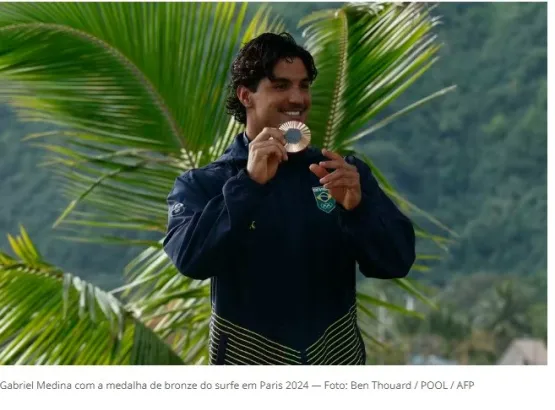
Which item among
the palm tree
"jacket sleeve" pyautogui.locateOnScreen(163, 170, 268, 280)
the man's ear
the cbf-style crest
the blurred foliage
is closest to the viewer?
"jacket sleeve" pyautogui.locateOnScreen(163, 170, 268, 280)

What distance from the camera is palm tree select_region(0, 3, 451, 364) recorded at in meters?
3.32

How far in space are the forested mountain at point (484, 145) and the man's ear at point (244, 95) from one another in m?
12.7

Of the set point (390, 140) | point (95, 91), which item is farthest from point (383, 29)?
point (390, 140)

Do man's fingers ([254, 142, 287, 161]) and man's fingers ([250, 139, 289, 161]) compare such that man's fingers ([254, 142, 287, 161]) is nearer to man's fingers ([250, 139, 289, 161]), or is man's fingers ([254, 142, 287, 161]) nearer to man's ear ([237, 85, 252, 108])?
man's fingers ([250, 139, 289, 161])

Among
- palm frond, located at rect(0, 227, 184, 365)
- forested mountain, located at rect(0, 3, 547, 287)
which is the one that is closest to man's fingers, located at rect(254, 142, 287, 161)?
palm frond, located at rect(0, 227, 184, 365)

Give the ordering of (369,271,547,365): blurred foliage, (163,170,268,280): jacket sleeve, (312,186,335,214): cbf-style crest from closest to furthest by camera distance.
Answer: (163,170,268,280): jacket sleeve → (312,186,335,214): cbf-style crest → (369,271,547,365): blurred foliage

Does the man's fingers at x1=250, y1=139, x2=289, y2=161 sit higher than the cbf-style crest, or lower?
higher

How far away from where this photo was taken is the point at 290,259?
2061mm

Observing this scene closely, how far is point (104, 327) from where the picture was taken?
304 centimetres

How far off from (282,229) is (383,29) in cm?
143

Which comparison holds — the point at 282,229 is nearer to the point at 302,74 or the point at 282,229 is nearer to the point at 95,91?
the point at 302,74

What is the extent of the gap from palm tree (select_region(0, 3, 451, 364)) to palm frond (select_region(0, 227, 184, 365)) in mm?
180

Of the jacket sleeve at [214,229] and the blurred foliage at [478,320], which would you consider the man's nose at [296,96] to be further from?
the blurred foliage at [478,320]

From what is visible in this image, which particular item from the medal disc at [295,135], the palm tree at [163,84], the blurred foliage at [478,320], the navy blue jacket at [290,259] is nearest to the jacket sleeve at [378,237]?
the navy blue jacket at [290,259]
